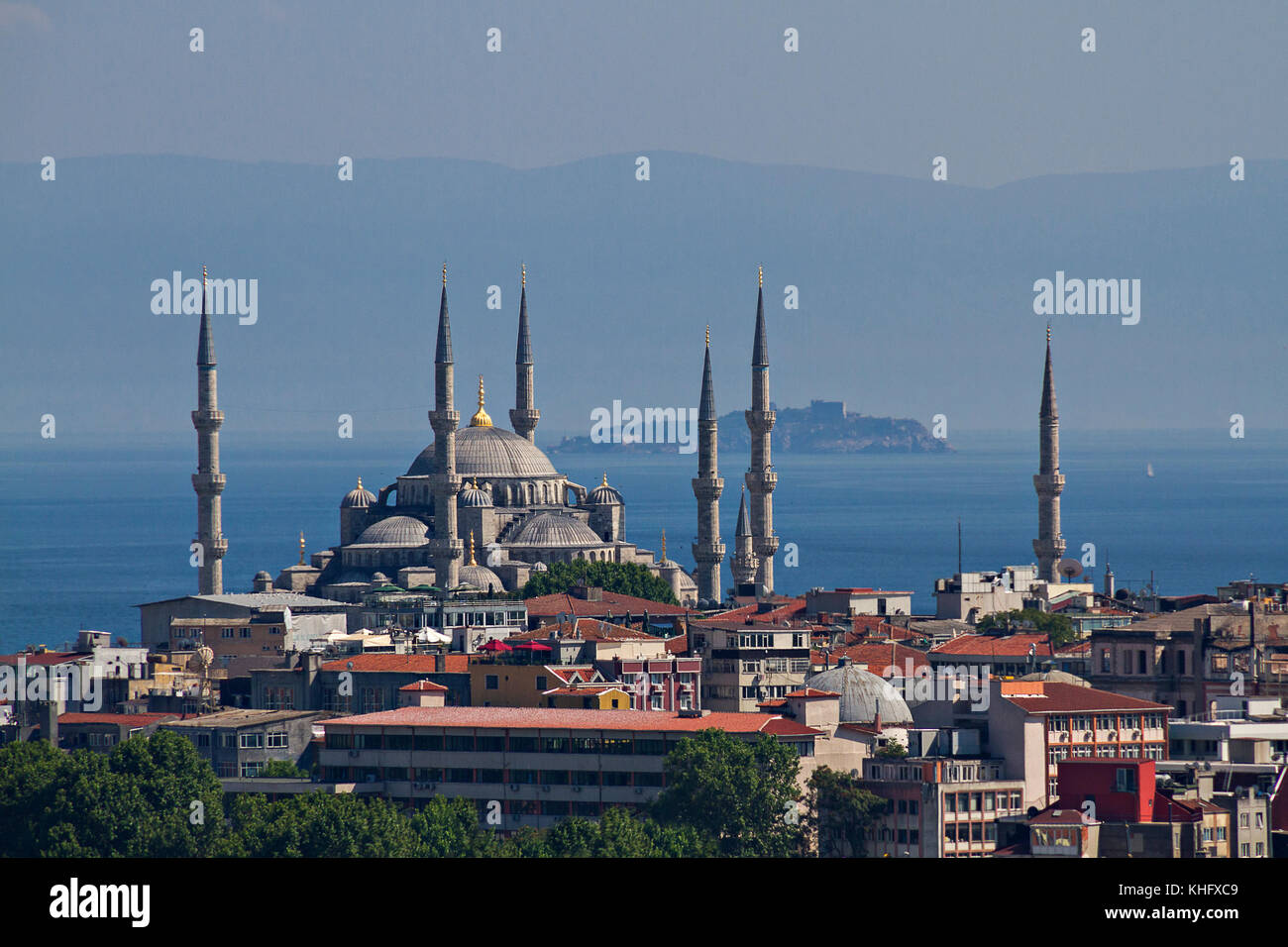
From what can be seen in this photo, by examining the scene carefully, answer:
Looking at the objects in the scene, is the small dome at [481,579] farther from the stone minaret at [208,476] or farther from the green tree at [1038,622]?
the green tree at [1038,622]

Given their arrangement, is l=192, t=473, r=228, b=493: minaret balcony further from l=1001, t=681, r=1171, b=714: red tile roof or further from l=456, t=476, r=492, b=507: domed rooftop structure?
l=1001, t=681, r=1171, b=714: red tile roof

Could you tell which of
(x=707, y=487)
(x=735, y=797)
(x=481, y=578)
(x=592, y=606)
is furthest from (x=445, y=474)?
(x=735, y=797)

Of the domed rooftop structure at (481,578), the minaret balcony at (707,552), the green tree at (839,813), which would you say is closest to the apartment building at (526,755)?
the green tree at (839,813)

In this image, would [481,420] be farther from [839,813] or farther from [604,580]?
[839,813]

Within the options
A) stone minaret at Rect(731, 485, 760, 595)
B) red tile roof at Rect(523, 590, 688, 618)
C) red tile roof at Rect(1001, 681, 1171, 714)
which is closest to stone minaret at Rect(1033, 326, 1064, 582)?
stone minaret at Rect(731, 485, 760, 595)

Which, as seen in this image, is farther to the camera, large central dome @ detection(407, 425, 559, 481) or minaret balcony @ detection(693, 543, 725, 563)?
large central dome @ detection(407, 425, 559, 481)
